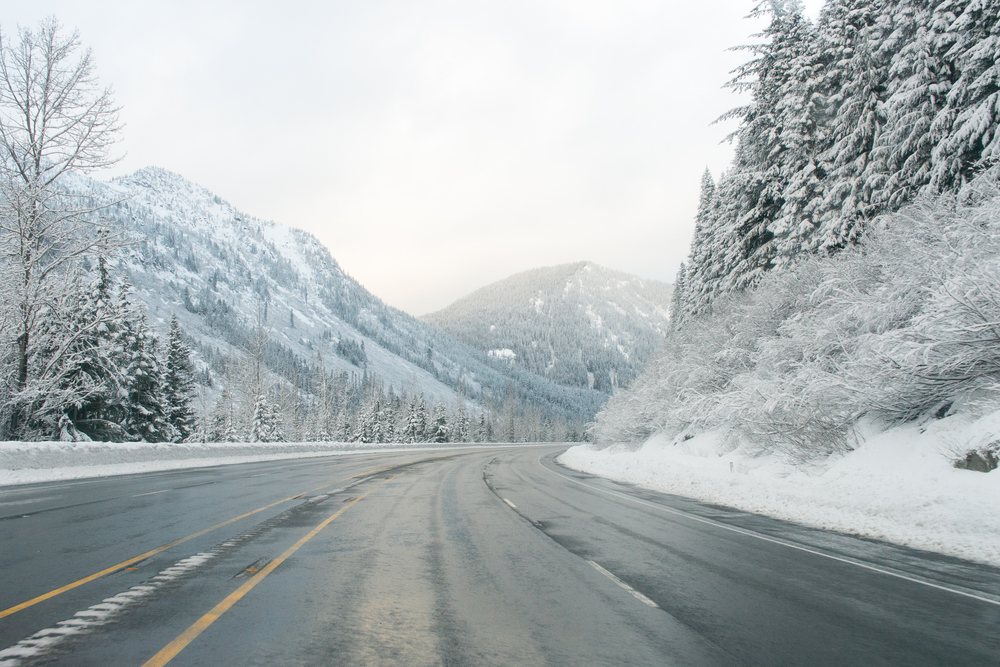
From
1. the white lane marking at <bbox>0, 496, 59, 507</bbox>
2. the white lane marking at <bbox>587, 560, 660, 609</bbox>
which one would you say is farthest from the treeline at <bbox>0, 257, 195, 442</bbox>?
the white lane marking at <bbox>587, 560, 660, 609</bbox>

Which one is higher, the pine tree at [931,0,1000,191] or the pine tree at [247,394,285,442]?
the pine tree at [931,0,1000,191]

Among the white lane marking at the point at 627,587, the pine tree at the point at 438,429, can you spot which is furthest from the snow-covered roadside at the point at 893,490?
the pine tree at the point at 438,429

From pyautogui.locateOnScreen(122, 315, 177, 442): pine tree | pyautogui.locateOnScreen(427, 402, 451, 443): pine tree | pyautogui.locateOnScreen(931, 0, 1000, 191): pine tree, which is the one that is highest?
pyautogui.locateOnScreen(931, 0, 1000, 191): pine tree

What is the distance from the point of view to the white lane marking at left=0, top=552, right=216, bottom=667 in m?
3.67

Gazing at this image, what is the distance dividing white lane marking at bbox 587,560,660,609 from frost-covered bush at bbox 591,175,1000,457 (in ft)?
30.0

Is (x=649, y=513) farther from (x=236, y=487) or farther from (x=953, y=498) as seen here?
(x=236, y=487)

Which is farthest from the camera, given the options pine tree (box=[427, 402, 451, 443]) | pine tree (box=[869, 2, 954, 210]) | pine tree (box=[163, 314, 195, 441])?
pine tree (box=[427, 402, 451, 443])

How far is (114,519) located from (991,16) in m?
26.0

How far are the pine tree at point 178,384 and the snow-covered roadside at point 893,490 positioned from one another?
36.9 meters

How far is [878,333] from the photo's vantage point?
573 inches

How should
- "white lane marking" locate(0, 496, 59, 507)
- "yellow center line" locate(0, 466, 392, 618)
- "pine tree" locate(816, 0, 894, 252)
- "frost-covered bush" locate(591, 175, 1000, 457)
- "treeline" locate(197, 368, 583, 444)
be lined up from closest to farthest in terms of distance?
"yellow center line" locate(0, 466, 392, 618)
"white lane marking" locate(0, 496, 59, 507)
"frost-covered bush" locate(591, 175, 1000, 457)
"pine tree" locate(816, 0, 894, 252)
"treeline" locate(197, 368, 583, 444)

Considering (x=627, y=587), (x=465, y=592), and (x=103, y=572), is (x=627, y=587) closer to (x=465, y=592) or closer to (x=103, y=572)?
(x=465, y=592)

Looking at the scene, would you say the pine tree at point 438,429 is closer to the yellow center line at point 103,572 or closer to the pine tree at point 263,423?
the pine tree at point 263,423

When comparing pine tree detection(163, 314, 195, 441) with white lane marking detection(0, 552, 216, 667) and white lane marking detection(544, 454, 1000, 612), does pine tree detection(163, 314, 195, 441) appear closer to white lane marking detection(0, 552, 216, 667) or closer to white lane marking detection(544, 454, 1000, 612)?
white lane marking detection(544, 454, 1000, 612)
